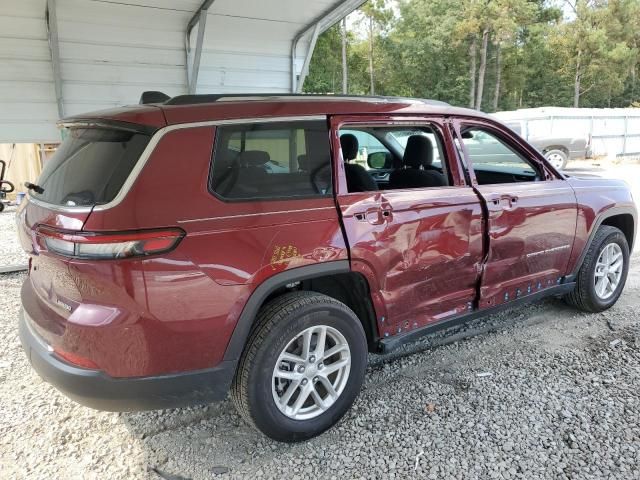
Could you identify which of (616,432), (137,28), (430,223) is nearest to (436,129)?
(430,223)

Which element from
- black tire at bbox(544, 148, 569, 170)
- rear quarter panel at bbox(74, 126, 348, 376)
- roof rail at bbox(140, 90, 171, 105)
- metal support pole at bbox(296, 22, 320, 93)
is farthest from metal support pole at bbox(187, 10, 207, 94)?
black tire at bbox(544, 148, 569, 170)

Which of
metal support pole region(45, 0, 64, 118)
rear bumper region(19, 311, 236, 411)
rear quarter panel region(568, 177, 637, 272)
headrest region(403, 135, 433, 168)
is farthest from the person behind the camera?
metal support pole region(45, 0, 64, 118)

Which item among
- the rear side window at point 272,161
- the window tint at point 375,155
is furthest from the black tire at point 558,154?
the rear side window at point 272,161

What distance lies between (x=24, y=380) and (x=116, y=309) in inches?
72.3

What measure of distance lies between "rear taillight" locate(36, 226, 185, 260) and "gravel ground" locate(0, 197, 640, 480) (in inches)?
46.0

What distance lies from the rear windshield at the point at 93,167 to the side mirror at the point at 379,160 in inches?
108

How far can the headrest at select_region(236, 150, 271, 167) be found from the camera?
7.85ft

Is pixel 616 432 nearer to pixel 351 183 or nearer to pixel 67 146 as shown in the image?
pixel 351 183

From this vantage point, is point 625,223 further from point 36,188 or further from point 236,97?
point 36,188

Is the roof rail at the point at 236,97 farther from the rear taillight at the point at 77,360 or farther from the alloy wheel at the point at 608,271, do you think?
the alloy wheel at the point at 608,271

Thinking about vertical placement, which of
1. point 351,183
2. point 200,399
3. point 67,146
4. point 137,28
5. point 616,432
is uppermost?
point 137,28

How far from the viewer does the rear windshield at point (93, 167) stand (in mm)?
2135

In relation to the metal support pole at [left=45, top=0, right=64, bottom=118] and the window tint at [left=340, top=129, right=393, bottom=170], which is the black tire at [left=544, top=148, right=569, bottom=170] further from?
the metal support pole at [left=45, top=0, right=64, bottom=118]

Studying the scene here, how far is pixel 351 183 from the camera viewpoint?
9.39 feet
